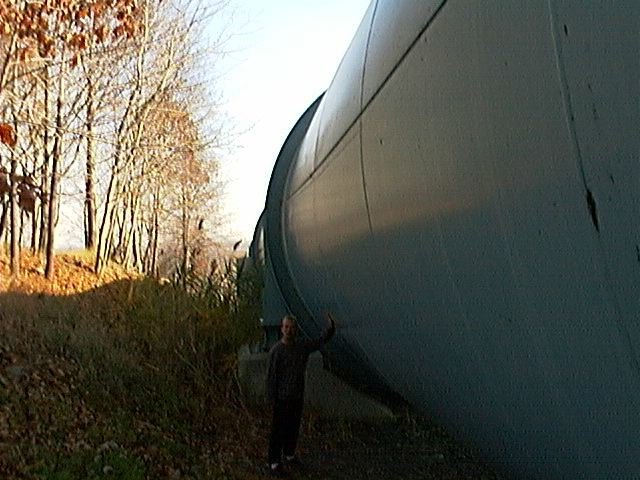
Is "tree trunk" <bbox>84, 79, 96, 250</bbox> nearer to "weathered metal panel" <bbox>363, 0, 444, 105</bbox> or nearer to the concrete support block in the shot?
the concrete support block

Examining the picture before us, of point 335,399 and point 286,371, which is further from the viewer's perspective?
point 335,399

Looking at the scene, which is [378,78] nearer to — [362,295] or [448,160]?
[448,160]

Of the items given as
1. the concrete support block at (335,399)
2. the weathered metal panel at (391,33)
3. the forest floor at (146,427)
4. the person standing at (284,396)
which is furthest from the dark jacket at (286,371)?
the weathered metal panel at (391,33)

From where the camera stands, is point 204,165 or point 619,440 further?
point 204,165

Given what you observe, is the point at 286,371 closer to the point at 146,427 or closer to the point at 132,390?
the point at 146,427

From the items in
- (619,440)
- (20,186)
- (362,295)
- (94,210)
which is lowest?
(619,440)

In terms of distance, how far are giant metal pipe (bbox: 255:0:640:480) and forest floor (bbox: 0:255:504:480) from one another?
11.8 feet

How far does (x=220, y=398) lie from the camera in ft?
29.0

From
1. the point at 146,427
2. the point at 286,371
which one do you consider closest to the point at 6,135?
the point at 146,427

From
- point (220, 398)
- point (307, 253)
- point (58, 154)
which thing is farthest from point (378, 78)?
point (58, 154)

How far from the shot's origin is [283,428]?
6.91m

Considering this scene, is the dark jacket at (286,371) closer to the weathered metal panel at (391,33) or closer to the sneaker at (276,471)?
the sneaker at (276,471)

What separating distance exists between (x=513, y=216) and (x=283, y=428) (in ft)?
19.2

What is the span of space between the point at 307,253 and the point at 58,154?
16783 mm
